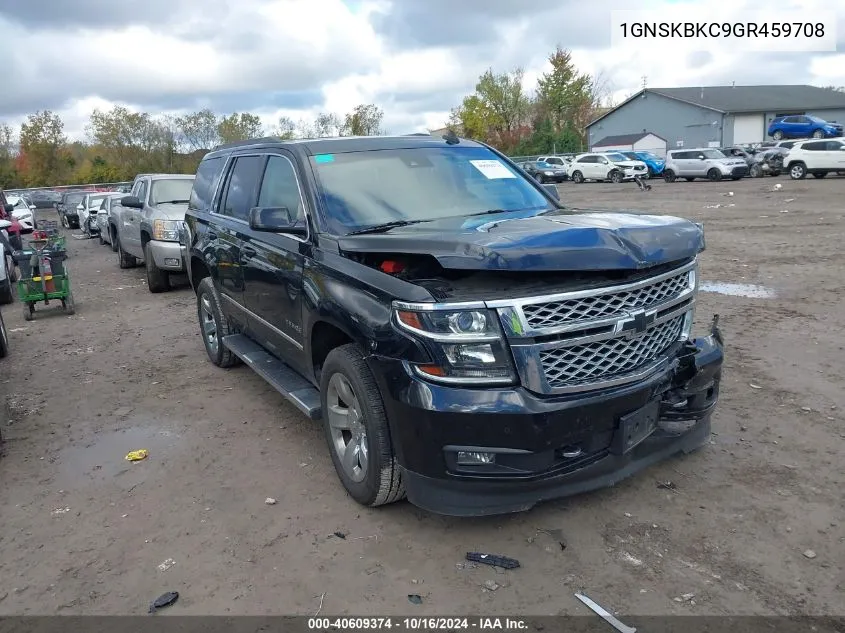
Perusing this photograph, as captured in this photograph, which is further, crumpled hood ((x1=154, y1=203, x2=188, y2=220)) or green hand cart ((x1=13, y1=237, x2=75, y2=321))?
crumpled hood ((x1=154, y1=203, x2=188, y2=220))

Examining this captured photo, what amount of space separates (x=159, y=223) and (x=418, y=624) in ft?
29.5

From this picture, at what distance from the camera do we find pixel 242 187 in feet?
17.9

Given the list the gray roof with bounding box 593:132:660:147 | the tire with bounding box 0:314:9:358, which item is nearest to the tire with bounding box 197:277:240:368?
the tire with bounding box 0:314:9:358

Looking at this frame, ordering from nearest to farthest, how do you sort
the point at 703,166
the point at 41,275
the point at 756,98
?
the point at 41,275, the point at 703,166, the point at 756,98

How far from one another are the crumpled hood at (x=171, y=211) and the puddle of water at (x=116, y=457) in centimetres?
591

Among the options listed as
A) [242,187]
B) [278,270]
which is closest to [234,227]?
[242,187]

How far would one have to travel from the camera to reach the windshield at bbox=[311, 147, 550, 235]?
420 centimetres

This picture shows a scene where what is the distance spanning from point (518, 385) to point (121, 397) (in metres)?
4.23

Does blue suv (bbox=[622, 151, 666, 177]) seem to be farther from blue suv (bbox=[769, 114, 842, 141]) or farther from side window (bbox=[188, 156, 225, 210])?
side window (bbox=[188, 156, 225, 210])

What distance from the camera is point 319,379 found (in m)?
4.22

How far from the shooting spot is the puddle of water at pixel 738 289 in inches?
337

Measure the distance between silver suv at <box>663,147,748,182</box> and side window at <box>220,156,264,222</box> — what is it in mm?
31650

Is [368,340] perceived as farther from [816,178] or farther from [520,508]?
[816,178]

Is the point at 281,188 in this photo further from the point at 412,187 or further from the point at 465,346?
the point at 465,346
